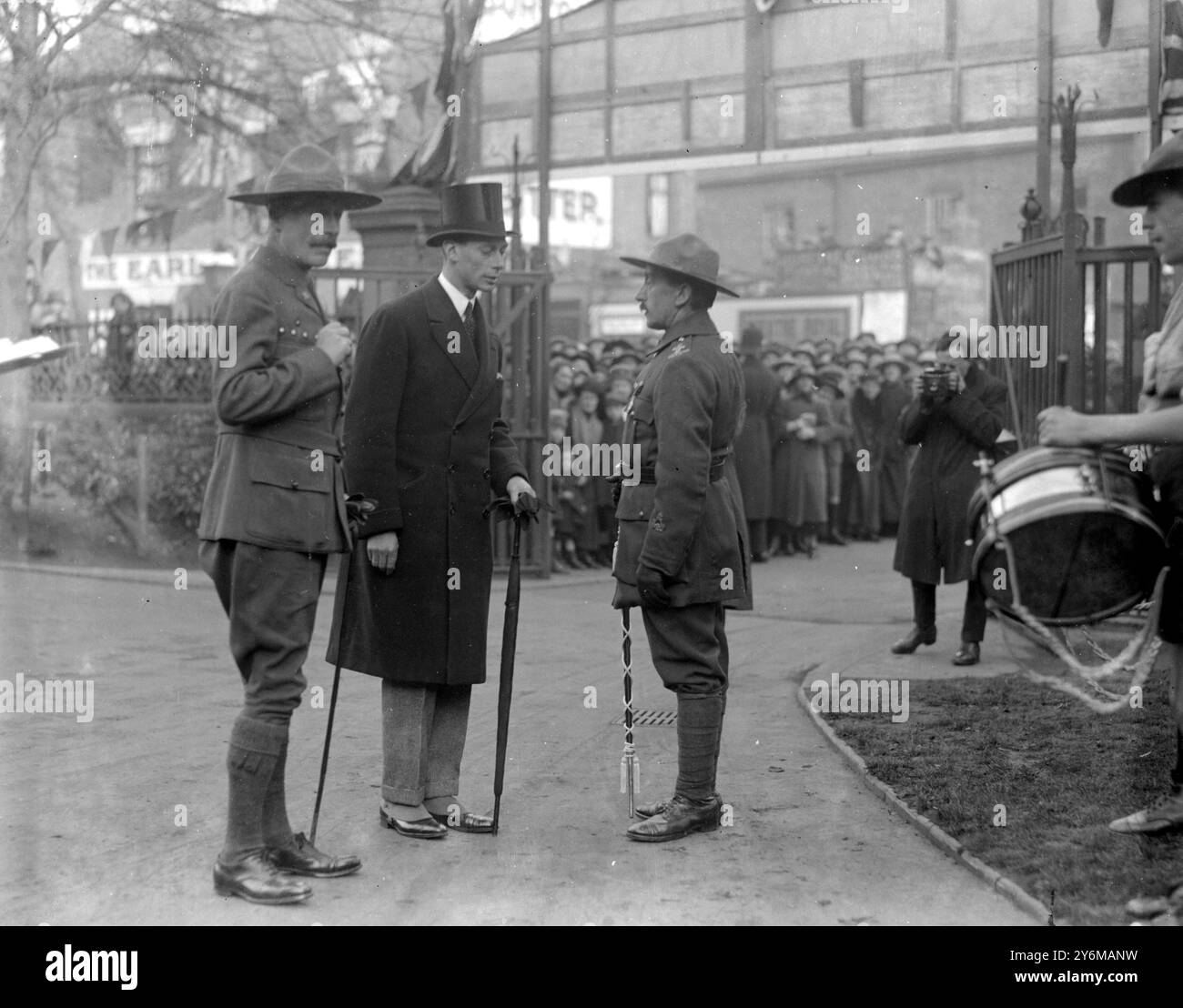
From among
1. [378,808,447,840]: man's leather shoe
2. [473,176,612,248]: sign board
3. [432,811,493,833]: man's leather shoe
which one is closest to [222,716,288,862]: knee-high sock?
[378,808,447,840]: man's leather shoe

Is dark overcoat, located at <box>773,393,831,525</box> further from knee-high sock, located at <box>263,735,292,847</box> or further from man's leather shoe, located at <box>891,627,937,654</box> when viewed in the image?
knee-high sock, located at <box>263,735,292,847</box>

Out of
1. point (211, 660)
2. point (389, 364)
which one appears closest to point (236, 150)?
point (211, 660)

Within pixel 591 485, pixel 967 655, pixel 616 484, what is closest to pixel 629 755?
pixel 616 484

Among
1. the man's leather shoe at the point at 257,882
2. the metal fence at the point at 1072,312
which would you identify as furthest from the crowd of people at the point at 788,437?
the man's leather shoe at the point at 257,882

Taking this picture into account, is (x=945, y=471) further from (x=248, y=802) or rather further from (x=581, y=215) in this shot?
(x=581, y=215)

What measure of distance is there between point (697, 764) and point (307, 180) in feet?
7.74

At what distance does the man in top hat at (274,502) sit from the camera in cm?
495

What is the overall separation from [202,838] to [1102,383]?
6.48 metres

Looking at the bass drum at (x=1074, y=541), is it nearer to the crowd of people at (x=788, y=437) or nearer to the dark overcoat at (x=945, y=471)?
the dark overcoat at (x=945, y=471)

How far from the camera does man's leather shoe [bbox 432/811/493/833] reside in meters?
5.72

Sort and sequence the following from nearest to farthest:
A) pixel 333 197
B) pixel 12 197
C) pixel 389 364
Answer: pixel 333 197, pixel 389 364, pixel 12 197
